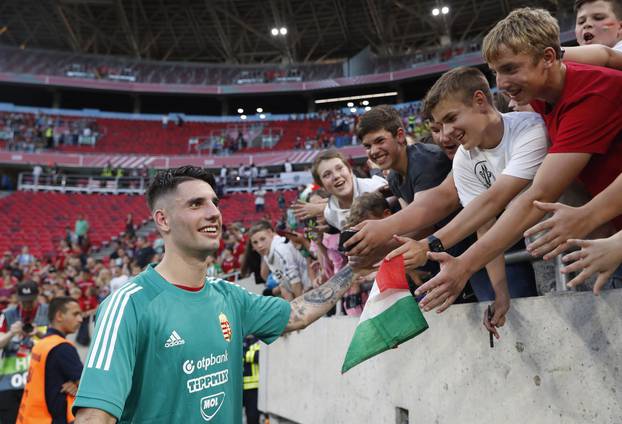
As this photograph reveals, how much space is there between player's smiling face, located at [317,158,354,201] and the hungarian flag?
1.76 m

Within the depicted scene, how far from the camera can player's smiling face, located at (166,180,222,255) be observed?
2.46m

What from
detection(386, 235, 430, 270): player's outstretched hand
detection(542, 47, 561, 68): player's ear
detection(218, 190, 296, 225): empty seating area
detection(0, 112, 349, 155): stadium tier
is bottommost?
detection(386, 235, 430, 270): player's outstretched hand

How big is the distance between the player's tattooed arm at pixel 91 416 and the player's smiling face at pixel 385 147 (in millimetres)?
1869

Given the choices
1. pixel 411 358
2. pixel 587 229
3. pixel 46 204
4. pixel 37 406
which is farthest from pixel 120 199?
pixel 587 229

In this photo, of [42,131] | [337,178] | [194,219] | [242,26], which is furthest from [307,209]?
[42,131]

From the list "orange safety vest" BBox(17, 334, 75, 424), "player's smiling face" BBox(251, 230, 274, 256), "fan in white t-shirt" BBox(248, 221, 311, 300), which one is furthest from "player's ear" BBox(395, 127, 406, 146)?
"orange safety vest" BBox(17, 334, 75, 424)

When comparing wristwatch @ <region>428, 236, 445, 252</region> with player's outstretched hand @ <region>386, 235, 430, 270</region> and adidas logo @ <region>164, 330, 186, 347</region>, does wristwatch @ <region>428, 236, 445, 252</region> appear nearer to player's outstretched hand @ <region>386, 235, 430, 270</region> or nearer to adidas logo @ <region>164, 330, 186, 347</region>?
player's outstretched hand @ <region>386, 235, 430, 270</region>

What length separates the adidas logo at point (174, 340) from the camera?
7.29 feet

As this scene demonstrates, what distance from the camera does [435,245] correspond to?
2.04m

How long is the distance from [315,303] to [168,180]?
3.47 ft

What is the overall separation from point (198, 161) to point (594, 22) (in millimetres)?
26391

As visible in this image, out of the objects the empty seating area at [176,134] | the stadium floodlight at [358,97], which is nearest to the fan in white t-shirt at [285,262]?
the empty seating area at [176,134]

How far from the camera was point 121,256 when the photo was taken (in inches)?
528

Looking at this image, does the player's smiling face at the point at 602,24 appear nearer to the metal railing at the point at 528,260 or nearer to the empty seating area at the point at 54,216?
the metal railing at the point at 528,260
